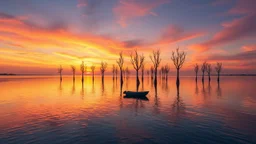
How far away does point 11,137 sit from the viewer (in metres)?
10.5

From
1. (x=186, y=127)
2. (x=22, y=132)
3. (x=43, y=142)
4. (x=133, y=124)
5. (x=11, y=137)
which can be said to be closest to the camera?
(x=43, y=142)

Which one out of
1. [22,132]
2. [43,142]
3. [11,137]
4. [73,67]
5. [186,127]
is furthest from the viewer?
[73,67]

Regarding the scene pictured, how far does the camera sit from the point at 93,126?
1276 cm

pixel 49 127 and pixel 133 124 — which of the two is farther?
pixel 133 124

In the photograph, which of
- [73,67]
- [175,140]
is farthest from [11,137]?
[73,67]

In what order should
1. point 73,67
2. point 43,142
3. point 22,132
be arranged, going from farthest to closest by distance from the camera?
point 73,67, point 22,132, point 43,142

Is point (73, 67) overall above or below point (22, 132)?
above

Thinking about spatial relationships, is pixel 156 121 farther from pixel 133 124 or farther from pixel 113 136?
pixel 113 136

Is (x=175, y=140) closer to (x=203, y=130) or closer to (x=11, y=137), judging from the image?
(x=203, y=130)

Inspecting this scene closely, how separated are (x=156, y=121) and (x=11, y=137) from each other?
1035 cm

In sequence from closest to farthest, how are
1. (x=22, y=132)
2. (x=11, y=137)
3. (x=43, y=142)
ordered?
(x=43, y=142) < (x=11, y=137) < (x=22, y=132)

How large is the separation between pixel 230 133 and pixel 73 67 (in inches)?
4530

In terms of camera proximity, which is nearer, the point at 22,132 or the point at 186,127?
the point at 22,132

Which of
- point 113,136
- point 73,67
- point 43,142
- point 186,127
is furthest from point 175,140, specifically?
point 73,67
